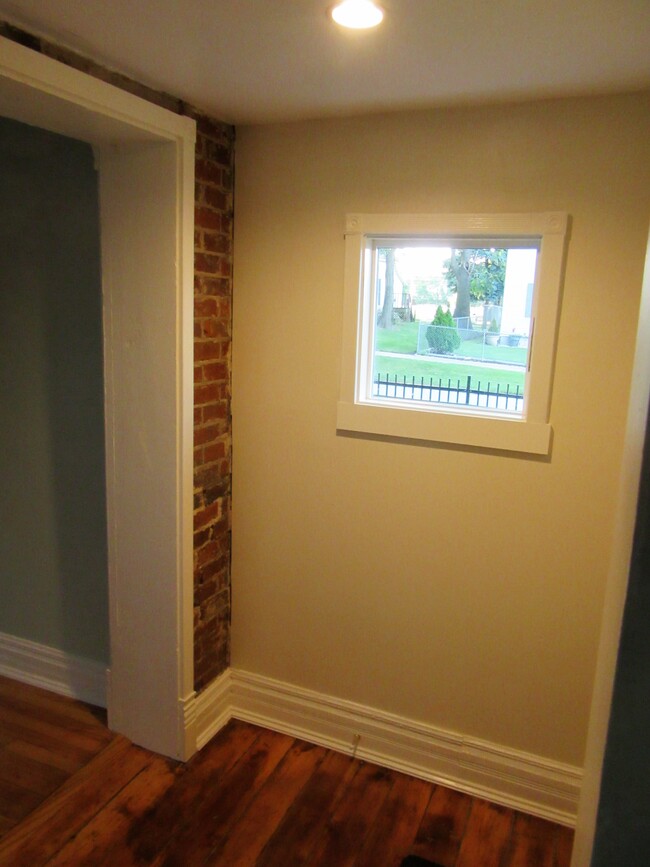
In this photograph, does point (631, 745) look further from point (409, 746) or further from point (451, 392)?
point (409, 746)

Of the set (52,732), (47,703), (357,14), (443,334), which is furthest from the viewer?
(47,703)

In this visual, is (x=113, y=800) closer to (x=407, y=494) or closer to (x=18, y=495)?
(x=18, y=495)

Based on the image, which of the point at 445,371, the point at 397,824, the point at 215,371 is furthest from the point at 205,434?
the point at 397,824

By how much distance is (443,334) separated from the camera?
2.44m

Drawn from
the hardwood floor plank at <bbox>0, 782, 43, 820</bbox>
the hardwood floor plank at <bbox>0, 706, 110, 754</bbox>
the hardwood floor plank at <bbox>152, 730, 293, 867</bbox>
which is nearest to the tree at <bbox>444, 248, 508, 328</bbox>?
the hardwood floor plank at <bbox>152, 730, 293, 867</bbox>

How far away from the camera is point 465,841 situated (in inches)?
88.4

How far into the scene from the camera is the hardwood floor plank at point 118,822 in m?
2.11

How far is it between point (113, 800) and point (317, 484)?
4.46 ft

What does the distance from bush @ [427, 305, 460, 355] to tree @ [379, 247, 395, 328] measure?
0.16m

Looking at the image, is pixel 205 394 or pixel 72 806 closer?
pixel 72 806

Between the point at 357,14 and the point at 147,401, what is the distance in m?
1.41

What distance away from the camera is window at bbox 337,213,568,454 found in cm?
218

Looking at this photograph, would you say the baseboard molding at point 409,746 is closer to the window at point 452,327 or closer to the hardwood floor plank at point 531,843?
the hardwood floor plank at point 531,843

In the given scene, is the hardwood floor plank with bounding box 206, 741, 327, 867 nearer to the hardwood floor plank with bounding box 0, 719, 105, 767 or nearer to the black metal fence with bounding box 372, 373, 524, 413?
the hardwood floor plank with bounding box 0, 719, 105, 767
